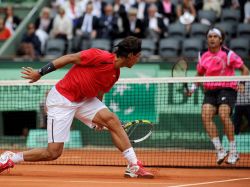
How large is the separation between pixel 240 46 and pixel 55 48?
4.06m

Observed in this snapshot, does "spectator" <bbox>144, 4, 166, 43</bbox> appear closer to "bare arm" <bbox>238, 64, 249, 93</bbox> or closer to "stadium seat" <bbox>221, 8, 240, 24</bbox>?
"stadium seat" <bbox>221, 8, 240, 24</bbox>

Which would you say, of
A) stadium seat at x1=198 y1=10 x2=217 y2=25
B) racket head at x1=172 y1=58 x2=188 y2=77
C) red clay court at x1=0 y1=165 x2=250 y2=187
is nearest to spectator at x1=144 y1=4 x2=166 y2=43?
stadium seat at x1=198 y1=10 x2=217 y2=25

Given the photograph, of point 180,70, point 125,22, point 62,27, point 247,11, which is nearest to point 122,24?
point 125,22

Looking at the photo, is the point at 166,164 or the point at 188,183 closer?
the point at 188,183

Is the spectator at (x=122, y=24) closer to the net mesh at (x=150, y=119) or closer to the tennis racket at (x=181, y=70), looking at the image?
the net mesh at (x=150, y=119)

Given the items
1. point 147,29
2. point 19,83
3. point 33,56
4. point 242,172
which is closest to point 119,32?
point 147,29

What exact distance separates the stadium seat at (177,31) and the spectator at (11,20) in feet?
13.2

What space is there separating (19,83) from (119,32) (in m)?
5.79

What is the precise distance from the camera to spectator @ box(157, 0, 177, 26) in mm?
18609

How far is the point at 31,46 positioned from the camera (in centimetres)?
1808

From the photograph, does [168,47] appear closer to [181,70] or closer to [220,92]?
[181,70]

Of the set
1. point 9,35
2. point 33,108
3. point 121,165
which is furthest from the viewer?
point 9,35

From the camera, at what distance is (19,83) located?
12.6 metres

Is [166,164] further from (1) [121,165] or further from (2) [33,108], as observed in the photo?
(2) [33,108]
